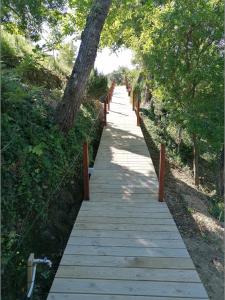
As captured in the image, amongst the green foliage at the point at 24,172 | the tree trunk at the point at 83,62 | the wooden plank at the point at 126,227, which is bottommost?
the wooden plank at the point at 126,227

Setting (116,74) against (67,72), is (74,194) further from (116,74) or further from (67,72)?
(116,74)

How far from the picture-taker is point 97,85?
1806 centimetres

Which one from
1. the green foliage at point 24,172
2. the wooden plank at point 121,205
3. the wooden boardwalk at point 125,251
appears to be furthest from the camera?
the wooden plank at point 121,205

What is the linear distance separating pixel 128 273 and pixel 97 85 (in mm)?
14610

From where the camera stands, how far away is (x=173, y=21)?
862 centimetres

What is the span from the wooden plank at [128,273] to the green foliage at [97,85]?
12805 mm

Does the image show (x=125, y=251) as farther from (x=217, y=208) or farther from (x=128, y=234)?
(x=217, y=208)

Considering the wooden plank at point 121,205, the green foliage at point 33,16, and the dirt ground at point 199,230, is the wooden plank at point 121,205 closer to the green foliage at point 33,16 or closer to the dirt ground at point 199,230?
the dirt ground at point 199,230

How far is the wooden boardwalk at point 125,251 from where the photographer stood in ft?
13.2

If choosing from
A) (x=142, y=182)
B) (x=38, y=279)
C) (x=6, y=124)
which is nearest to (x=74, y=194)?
(x=142, y=182)

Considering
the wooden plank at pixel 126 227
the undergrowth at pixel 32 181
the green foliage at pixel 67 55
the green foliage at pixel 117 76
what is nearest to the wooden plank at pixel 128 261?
the undergrowth at pixel 32 181

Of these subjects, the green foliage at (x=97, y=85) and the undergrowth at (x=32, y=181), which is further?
the green foliage at (x=97, y=85)

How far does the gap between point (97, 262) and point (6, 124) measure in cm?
211

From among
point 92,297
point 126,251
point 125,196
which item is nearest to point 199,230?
point 125,196
